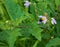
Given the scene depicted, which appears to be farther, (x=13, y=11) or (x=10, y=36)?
(x=13, y=11)

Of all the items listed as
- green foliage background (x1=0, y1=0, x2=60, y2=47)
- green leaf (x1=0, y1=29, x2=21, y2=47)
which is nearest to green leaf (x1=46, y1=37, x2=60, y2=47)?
green foliage background (x1=0, y1=0, x2=60, y2=47)

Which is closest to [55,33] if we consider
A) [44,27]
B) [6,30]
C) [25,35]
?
[44,27]

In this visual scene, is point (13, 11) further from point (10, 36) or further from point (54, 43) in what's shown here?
point (54, 43)

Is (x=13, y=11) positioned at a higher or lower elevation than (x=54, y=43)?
higher

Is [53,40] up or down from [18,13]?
down

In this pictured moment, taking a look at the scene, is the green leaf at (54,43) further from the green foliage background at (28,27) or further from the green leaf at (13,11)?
the green leaf at (13,11)

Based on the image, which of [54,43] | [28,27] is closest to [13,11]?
[28,27]

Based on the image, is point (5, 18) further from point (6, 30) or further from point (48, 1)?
point (48, 1)

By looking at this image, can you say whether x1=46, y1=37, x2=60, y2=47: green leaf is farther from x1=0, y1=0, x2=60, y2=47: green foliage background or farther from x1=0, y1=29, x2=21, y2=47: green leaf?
x1=0, y1=29, x2=21, y2=47: green leaf

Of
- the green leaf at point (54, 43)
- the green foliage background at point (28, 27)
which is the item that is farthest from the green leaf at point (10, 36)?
the green leaf at point (54, 43)
